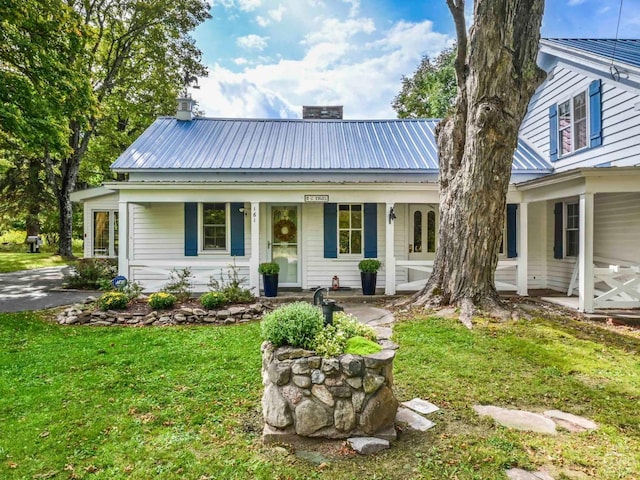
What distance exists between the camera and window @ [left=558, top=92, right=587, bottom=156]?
8422 mm

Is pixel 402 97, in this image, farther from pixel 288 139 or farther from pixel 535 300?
pixel 535 300

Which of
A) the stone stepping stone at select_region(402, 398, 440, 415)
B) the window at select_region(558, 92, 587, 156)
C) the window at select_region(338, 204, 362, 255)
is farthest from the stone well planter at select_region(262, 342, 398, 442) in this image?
the window at select_region(558, 92, 587, 156)

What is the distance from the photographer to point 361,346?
284 centimetres

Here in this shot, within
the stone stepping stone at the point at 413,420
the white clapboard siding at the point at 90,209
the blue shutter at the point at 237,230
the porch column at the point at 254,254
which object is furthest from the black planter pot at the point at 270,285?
the white clapboard siding at the point at 90,209

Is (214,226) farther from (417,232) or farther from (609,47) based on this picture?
(609,47)

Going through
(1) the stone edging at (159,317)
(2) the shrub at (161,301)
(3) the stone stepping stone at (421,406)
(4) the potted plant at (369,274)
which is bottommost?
(3) the stone stepping stone at (421,406)

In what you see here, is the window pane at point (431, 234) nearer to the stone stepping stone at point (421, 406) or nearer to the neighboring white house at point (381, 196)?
the neighboring white house at point (381, 196)

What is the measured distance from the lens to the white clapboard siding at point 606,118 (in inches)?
276

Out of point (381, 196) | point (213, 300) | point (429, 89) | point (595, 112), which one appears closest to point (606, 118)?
point (595, 112)

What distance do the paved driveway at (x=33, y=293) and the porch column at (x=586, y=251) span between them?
1037cm

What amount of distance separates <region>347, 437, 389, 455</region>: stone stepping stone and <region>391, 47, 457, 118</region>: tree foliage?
16879 millimetres

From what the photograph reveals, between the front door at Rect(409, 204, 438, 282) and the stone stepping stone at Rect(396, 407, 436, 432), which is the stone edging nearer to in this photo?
the stone stepping stone at Rect(396, 407, 436, 432)

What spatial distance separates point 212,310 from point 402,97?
18981mm

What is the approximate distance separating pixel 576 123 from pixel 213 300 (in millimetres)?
9221
